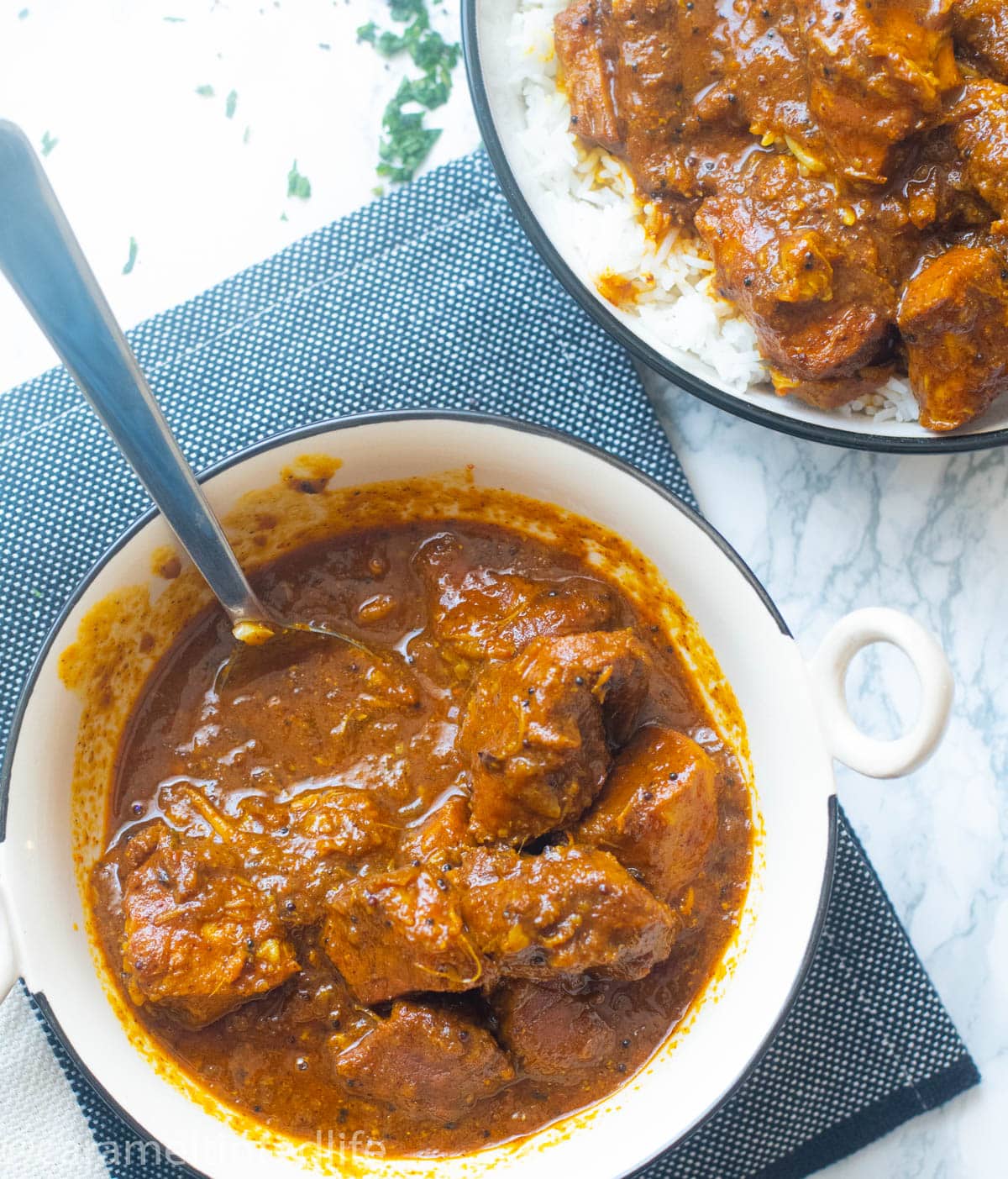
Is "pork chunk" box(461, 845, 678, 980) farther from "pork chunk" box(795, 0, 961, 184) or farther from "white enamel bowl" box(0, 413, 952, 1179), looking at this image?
"pork chunk" box(795, 0, 961, 184)

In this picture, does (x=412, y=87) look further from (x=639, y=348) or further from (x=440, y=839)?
(x=440, y=839)

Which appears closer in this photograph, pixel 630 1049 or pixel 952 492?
pixel 630 1049

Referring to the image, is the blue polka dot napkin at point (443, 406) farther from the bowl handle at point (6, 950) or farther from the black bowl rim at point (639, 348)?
the bowl handle at point (6, 950)

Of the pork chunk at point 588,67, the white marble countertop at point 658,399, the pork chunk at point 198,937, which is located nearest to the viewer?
the pork chunk at point 198,937

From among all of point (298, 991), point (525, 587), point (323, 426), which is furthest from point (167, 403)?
point (298, 991)

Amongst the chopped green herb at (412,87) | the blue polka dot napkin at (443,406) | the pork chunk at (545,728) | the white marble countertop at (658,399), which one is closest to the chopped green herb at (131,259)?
the white marble countertop at (658,399)

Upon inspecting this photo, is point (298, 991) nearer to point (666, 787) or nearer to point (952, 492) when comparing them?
point (666, 787)

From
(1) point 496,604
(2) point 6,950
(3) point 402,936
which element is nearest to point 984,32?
(1) point 496,604
